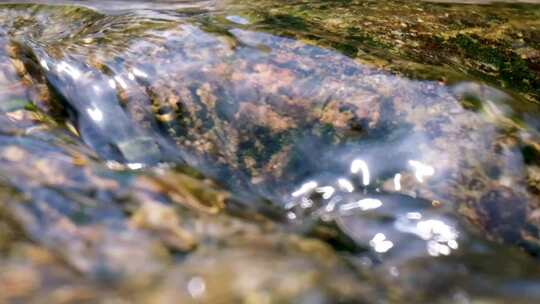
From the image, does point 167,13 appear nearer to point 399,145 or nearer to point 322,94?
point 322,94

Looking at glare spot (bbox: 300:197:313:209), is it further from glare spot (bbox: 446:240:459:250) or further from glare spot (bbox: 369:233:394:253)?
glare spot (bbox: 446:240:459:250)

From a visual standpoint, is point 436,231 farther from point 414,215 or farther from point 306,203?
point 306,203

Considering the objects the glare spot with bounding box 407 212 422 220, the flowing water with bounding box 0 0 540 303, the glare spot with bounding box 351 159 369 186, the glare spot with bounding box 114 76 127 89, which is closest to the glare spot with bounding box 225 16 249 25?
the flowing water with bounding box 0 0 540 303

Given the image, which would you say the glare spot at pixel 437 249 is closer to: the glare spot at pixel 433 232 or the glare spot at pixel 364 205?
the glare spot at pixel 433 232

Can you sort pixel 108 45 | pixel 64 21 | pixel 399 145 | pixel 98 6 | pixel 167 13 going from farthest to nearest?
pixel 98 6, pixel 64 21, pixel 167 13, pixel 108 45, pixel 399 145

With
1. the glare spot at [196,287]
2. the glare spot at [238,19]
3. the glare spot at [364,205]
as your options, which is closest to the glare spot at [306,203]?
the glare spot at [364,205]

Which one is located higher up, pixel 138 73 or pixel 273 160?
pixel 138 73

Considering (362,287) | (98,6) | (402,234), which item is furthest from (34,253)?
(98,6)

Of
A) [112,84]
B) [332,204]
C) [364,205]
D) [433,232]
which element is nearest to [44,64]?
[112,84]
